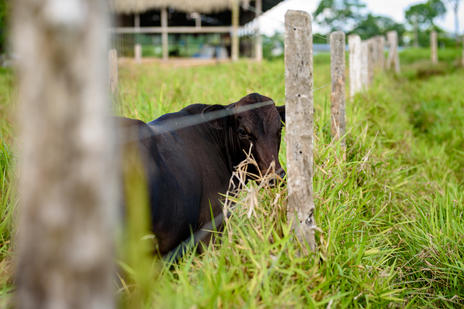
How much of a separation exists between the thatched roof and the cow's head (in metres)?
15.9

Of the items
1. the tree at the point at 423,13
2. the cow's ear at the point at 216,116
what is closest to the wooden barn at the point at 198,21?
the cow's ear at the point at 216,116

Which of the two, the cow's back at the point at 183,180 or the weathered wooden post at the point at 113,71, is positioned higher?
the weathered wooden post at the point at 113,71

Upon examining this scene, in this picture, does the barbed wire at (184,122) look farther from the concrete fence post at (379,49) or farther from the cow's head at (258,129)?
the concrete fence post at (379,49)

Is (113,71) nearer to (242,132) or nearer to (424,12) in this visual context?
(242,132)

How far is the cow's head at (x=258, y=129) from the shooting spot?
2.74m

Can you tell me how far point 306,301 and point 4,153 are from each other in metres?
1.99

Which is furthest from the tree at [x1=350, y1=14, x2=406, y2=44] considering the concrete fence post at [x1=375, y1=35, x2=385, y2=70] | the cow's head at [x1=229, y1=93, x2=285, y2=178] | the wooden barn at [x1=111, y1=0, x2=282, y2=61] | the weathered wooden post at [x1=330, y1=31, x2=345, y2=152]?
the cow's head at [x1=229, y1=93, x2=285, y2=178]

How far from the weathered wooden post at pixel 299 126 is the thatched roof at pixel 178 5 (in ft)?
53.7

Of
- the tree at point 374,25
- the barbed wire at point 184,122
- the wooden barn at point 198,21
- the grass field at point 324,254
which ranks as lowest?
the grass field at point 324,254

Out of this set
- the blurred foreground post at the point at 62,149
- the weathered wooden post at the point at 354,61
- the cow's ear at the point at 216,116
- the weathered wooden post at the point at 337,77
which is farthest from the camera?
the weathered wooden post at the point at 354,61

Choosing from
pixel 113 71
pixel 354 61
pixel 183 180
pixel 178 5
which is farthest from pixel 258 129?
pixel 178 5

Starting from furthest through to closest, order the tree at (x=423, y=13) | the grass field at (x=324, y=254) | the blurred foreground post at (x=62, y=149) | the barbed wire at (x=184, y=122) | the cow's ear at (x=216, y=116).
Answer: the tree at (x=423, y=13) < the cow's ear at (x=216, y=116) < the barbed wire at (x=184, y=122) < the grass field at (x=324, y=254) < the blurred foreground post at (x=62, y=149)

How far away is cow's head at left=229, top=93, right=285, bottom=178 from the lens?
8.99ft

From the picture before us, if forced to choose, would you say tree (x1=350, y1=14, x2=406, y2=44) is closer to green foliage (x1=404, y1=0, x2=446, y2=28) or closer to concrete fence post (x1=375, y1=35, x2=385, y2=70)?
green foliage (x1=404, y1=0, x2=446, y2=28)
